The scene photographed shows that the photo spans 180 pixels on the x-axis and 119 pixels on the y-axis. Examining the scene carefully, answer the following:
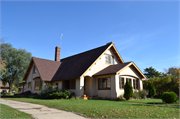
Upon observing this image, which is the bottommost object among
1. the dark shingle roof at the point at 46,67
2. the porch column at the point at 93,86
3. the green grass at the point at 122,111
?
the green grass at the point at 122,111

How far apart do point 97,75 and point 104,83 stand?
57.3 inches

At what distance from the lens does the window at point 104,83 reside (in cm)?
2023

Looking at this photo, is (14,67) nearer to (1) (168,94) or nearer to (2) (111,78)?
(2) (111,78)

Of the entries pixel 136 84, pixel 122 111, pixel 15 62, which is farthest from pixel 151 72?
pixel 122 111

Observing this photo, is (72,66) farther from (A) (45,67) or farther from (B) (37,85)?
(B) (37,85)

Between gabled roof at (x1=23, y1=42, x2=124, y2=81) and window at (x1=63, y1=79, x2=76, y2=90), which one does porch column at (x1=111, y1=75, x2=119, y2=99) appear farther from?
window at (x1=63, y1=79, x2=76, y2=90)

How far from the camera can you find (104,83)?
68.0 feet

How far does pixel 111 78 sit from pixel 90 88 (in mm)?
3748

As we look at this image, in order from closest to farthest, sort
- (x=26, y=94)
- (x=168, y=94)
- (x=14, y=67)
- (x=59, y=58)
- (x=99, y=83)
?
(x=168, y=94)
(x=99, y=83)
(x=26, y=94)
(x=59, y=58)
(x=14, y=67)

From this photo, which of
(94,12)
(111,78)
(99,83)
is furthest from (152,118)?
(99,83)

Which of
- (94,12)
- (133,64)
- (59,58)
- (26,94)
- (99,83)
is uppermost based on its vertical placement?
(94,12)

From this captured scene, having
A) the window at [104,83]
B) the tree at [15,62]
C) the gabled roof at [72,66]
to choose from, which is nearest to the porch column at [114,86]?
the window at [104,83]

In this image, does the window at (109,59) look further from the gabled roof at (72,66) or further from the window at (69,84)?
the window at (69,84)

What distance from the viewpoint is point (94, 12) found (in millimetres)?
14766
